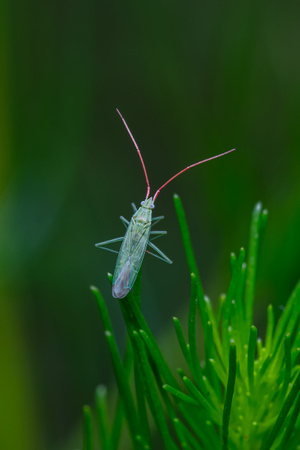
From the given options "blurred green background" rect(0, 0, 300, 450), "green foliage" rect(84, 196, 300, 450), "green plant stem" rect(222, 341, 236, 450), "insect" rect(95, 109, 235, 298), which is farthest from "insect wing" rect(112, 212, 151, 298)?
"blurred green background" rect(0, 0, 300, 450)

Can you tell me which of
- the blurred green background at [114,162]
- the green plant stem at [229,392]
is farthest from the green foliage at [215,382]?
the blurred green background at [114,162]

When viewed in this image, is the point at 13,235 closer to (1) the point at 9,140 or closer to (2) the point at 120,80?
(1) the point at 9,140

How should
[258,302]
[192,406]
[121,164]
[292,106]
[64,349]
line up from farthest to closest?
1. [121,164]
2. [64,349]
3. [292,106]
4. [258,302]
5. [192,406]

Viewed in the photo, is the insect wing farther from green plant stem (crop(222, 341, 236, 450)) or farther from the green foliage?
green plant stem (crop(222, 341, 236, 450))

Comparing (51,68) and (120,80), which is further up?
(51,68)

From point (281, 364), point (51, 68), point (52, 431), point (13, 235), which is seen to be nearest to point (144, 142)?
point (51, 68)

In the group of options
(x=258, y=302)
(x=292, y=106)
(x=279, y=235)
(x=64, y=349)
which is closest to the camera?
(x=279, y=235)
